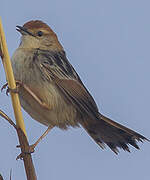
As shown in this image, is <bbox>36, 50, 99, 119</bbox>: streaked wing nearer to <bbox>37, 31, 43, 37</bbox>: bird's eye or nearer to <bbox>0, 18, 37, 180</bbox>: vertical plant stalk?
<bbox>37, 31, 43, 37</bbox>: bird's eye

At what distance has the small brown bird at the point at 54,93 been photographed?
165 inches

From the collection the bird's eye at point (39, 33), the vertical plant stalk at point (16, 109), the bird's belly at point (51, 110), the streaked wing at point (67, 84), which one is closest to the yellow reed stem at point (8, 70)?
the vertical plant stalk at point (16, 109)

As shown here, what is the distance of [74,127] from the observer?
15.5 feet

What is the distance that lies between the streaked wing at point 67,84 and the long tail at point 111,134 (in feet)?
0.76

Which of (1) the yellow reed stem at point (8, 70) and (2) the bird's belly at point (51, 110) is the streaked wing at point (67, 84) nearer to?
(2) the bird's belly at point (51, 110)

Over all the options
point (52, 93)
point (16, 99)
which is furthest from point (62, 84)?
point (16, 99)

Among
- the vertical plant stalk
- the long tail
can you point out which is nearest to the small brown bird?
the long tail

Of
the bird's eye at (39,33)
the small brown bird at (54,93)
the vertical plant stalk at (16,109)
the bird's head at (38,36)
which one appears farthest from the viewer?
the bird's eye at (39,33)

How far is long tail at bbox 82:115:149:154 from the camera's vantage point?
4.36 metres

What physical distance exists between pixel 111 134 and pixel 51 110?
2.62 feet

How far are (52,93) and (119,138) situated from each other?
976 mm

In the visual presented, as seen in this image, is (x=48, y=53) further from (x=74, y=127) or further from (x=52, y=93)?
(x=74, y=127)

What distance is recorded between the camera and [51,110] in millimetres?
4434

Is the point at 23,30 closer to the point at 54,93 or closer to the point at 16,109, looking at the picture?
the point at 54,93
